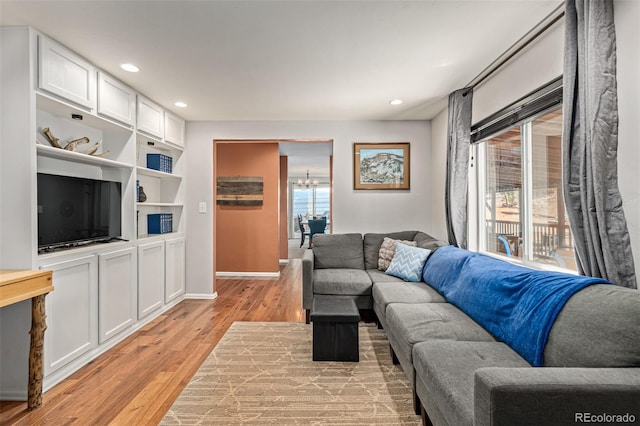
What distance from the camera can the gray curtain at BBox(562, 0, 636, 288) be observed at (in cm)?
158

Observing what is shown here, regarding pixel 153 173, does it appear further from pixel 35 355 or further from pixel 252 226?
pixel 252 226

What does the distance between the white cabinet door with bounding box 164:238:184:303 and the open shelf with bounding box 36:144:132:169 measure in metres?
1.18

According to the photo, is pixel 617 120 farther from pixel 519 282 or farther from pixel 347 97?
pixel 347 97

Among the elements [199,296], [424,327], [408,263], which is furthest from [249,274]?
[424,327]

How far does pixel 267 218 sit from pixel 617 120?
5.01 metres

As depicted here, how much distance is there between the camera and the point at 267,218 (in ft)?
19.5

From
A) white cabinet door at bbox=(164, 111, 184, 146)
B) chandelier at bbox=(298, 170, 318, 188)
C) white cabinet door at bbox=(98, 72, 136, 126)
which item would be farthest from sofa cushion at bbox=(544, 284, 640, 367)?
chandelier at bbox=(298, 170, 318, 188)

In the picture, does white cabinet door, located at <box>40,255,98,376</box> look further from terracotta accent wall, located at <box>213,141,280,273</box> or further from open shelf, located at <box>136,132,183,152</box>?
terracotta accent wall, located at <box>213,141,280,273</box>

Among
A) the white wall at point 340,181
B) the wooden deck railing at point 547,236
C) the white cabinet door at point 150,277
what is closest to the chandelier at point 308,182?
the white wall at point 340,181

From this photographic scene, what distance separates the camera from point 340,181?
4492 millimetres

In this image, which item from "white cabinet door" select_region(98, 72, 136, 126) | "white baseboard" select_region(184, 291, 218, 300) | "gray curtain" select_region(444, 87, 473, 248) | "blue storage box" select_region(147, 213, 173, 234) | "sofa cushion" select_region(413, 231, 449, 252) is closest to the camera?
"white cabinet door" select_region(98, 72, 136, 126)

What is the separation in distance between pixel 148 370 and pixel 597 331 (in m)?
2.85

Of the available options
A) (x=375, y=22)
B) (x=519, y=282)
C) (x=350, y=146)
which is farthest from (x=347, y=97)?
(x=519, y=282)

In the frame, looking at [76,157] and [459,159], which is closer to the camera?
[76,157]
